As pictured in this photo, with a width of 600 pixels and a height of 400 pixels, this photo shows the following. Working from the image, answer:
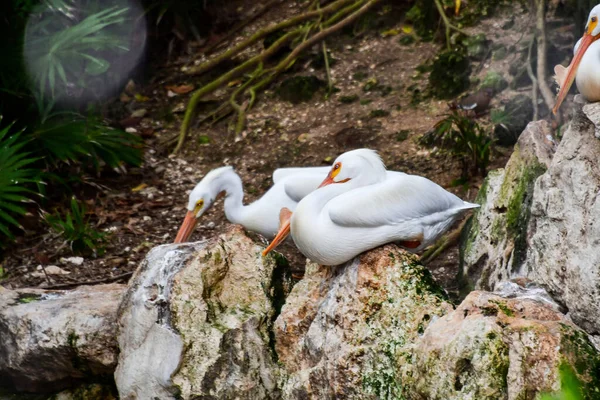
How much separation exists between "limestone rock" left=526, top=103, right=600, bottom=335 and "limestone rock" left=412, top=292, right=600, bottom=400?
207 millimetres

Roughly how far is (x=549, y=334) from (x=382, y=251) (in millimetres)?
939

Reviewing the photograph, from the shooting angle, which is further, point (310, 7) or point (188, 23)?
point (188, 23)

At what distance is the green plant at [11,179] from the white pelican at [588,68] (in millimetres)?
3553

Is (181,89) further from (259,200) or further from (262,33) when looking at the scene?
(259,200)

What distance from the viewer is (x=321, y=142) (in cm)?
673

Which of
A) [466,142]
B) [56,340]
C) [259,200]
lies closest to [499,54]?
[466,142]

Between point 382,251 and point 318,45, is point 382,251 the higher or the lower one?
the higher one

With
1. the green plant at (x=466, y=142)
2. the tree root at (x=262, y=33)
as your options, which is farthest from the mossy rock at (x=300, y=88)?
the green plant at (x=466, y=142)

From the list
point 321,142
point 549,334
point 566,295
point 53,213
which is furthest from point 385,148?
point 549,334

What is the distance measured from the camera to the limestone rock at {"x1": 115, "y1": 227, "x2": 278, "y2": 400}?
3646 millimetres

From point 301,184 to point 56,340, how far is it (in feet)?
4.87

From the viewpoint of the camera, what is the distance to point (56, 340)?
4070 mm

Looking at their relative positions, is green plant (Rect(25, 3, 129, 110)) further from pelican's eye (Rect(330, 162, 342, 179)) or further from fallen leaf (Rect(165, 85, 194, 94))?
pelican's eye (Rect(330, 162, 342, 179))

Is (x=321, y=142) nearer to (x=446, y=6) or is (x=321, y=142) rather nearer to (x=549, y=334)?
(x=446, y=6)
